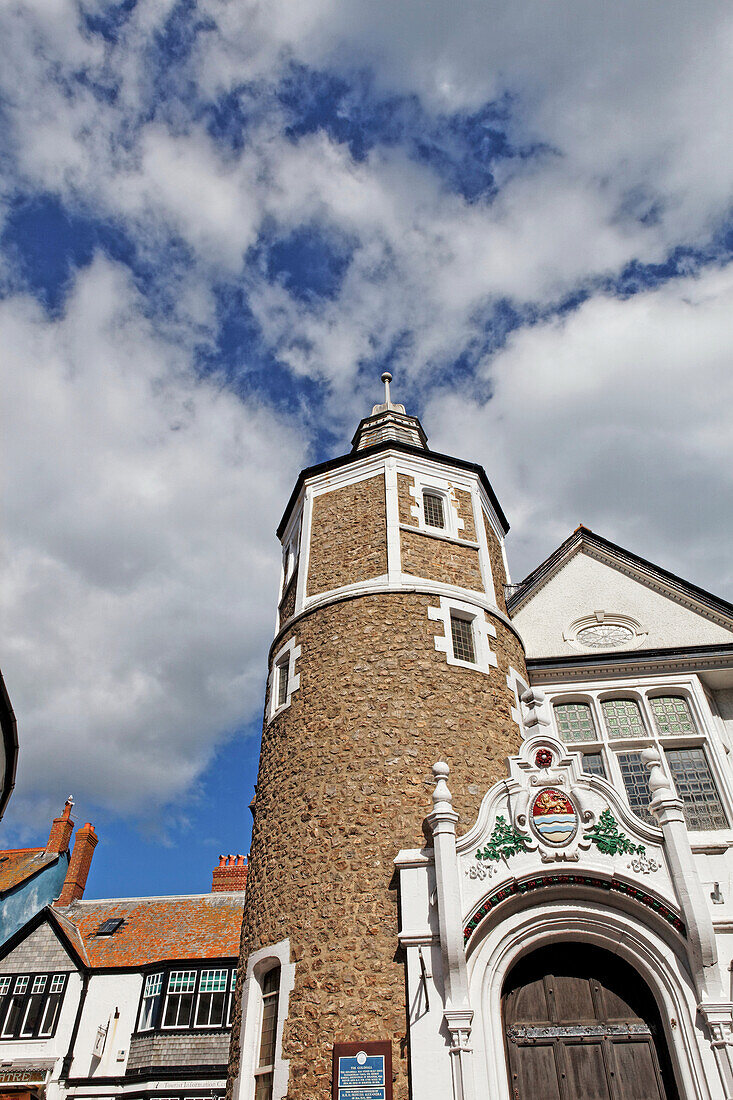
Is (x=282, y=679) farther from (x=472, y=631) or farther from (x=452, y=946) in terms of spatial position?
(x=452, y=946)

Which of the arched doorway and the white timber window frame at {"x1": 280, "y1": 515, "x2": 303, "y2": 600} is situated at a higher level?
the white timber window frame at {"x1": 280, "y1": 515, "x2": 303, "y2": 600}

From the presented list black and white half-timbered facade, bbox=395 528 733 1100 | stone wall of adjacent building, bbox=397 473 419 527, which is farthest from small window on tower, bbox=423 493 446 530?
black and white half-timbered facade, bbox=395 528 733 1100

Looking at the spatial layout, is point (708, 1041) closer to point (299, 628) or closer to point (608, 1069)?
point (608, 1069)

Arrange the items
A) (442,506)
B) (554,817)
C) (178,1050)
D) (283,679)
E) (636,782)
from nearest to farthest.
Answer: (554,817)
(636,782)
(283,679)
(442,506)
(178,1050)

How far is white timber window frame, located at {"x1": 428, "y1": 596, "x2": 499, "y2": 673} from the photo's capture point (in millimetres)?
14445

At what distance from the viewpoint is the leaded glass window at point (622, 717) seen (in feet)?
48.6

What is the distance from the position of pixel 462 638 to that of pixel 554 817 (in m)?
4.91

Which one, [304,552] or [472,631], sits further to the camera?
[304,552]

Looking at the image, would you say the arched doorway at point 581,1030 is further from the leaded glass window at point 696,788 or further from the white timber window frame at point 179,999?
the white timber window frame at point 179,999

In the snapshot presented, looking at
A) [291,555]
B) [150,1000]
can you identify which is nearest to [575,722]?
[291,555]

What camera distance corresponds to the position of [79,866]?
1337 inches

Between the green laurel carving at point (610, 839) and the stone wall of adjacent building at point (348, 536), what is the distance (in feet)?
21.9

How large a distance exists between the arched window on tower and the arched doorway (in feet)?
11.6

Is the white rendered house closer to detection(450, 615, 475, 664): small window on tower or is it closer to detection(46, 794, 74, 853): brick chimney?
detection(46, 794, 74, 853): brick chimney
